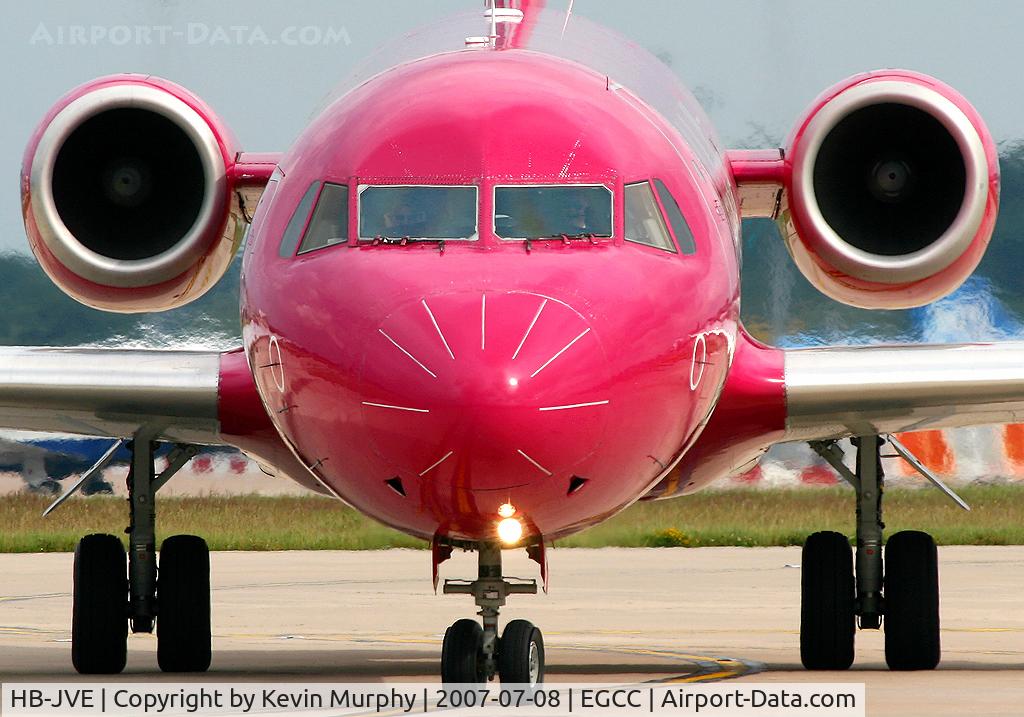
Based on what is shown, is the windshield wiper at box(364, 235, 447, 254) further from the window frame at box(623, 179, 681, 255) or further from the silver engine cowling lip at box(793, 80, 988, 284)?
the silver engine cowling lip at box(793, 80, 988, 284)

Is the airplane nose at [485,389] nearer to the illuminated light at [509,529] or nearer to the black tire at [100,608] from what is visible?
the illuminated light at [509,529]

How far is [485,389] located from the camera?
313 inches

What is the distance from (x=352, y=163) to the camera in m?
9.45

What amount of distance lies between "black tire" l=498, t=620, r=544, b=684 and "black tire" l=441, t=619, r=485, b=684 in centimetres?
12

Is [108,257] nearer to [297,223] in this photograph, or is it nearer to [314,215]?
[297,223]

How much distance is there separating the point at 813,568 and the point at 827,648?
553mm

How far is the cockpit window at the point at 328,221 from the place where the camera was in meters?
9.27

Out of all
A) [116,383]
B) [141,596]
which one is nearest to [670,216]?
[116,383]

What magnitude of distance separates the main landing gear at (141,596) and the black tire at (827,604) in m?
4.02

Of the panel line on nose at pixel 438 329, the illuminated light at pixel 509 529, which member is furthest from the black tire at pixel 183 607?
the panel line on nose at pixel 438 329

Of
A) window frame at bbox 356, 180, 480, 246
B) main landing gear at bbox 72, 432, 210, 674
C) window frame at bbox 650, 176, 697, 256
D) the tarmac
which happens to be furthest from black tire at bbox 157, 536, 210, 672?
window frame at bbox 650, 176, 697, 256

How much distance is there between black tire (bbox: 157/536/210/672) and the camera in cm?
1340

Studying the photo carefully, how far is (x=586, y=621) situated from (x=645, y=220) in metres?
8.58

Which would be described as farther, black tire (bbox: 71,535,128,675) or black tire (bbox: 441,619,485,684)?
black tire (bbox: 71,535,128,675)
